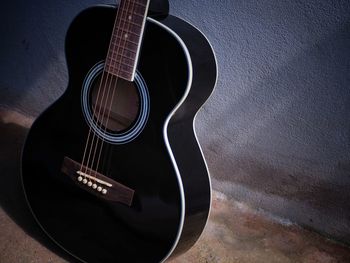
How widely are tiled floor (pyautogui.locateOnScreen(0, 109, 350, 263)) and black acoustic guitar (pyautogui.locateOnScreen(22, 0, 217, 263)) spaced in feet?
0.32

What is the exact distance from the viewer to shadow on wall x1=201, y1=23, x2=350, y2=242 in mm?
1245

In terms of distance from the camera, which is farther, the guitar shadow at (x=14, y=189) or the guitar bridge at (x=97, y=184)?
the guitar shadow at (x=14, y=189)

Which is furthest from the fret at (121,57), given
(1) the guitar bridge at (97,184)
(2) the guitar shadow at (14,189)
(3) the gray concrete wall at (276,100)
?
(2) the guitar shadow at (14,189)

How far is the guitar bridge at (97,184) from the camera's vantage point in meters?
1.01

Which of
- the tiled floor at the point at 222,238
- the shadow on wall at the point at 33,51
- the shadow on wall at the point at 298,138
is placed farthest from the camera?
the shadow on wall at the point at 33,51

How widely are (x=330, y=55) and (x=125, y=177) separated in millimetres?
774

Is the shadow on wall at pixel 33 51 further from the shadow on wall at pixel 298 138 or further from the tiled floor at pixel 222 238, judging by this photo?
the shadow on wall at pixel 298 138

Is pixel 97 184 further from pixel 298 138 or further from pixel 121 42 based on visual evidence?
pixel 298 138

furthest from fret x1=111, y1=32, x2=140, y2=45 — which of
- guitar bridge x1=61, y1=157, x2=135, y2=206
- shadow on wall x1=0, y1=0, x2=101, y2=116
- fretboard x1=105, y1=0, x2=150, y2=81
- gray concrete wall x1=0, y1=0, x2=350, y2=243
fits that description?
shadow on wall x1=0, y1=0, x2=101, y2=116

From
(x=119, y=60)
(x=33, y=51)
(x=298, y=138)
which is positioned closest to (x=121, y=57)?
(x=119, y=60)

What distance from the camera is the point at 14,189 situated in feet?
4.44

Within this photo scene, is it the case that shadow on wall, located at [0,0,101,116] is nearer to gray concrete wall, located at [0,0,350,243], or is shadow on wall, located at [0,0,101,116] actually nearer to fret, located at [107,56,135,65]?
gray concrete wall, located at [0,0,350,243]

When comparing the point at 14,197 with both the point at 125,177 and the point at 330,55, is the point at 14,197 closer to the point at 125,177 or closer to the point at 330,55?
the point at 125,177

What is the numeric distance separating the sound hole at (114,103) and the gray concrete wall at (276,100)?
48 centimetres
